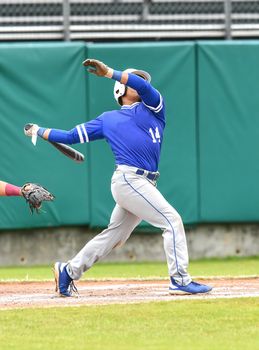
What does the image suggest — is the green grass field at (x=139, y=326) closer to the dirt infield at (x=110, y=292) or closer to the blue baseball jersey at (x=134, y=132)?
the dirt infield at (x=110, y=292)

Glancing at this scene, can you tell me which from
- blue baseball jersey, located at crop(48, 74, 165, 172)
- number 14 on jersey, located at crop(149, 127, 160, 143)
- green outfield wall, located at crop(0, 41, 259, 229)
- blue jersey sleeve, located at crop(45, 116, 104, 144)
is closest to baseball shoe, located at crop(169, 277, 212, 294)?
blue baseball jersey, located at crop(48, 74, 165, 172)

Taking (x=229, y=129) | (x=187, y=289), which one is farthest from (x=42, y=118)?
(x=187, y=289)

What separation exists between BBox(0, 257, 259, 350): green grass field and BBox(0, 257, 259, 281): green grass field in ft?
11.7

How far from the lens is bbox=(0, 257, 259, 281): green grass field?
38.5 ft

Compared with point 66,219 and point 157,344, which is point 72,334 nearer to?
point 157,344

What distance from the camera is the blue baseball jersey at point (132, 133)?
8.59m

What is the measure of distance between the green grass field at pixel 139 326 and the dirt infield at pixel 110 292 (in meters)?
0.43

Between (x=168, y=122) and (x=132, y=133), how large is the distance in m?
5.03

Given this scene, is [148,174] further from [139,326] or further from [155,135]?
[139,326]

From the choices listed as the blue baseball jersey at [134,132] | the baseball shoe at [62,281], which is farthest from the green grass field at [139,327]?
the blue baseball jersey at [134,132]

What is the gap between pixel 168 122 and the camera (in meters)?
13.6

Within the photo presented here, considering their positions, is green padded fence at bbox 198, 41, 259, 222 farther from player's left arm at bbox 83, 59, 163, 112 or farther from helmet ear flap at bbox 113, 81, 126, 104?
player's left arm at bbox 83, 59, 163, 112

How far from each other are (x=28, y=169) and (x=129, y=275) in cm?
239

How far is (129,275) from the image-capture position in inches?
462
